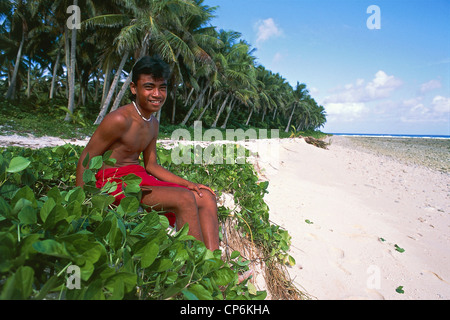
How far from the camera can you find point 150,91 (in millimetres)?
1684

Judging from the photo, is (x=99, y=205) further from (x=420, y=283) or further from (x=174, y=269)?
(x=420, y=283)

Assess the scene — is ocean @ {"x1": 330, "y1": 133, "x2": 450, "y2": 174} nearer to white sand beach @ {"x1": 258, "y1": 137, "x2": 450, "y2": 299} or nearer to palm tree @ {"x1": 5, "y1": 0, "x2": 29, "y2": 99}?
white sand beach @ {"x1": 258, "y1": 137, "x2": 450, "y2": 299}

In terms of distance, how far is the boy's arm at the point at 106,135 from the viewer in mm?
1533

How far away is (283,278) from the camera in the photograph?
6.17 ft

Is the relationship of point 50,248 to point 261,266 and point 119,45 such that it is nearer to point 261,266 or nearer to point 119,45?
point 261,266

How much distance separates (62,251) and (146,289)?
0.86 feet

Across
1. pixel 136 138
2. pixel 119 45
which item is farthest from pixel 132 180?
pixel 119 45

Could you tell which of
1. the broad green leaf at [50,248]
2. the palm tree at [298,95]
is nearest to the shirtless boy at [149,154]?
the broad green leaf at [50,248]

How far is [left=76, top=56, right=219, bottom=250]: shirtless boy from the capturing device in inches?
56.1

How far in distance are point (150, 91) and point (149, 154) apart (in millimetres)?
510

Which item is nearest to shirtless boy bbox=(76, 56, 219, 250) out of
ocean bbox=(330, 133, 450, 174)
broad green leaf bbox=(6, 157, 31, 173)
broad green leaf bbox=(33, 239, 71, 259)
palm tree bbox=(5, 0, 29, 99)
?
broad green leaf bbox=(6, 157, 31, 173)

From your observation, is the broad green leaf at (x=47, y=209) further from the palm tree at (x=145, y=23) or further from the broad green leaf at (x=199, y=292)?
the palm tree at (x=145, y=23)

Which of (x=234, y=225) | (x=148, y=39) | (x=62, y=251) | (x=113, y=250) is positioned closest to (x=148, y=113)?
(x=234, y=225)

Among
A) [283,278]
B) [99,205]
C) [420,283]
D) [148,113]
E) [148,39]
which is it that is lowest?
[420,283]
